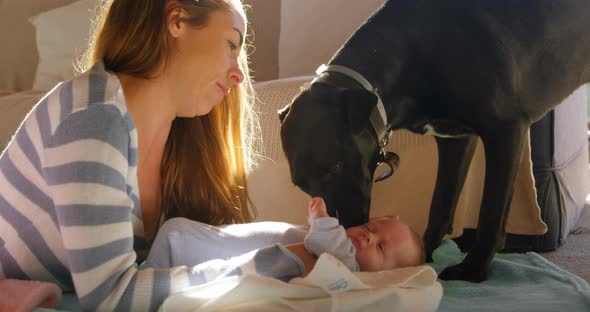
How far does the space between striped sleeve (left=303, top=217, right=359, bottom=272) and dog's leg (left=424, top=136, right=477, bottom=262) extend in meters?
0.36

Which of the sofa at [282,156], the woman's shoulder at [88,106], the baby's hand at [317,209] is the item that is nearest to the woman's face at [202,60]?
the woman's shoulder at [88,106]

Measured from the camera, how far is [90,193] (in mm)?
910

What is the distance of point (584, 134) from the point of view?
2.04 metres

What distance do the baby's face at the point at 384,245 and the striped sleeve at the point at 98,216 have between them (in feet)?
1.10

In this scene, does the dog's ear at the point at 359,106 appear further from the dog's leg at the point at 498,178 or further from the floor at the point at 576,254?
the floor at the point at 576,254

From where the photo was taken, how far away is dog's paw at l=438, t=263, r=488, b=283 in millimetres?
1223

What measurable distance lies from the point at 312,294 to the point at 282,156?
0.79 meters

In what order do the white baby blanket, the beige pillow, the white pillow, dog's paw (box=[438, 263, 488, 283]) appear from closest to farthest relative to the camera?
the white baby blanket
dog's paw (box=[438, 263, 488, 283])
the beige pillow
the white pillow

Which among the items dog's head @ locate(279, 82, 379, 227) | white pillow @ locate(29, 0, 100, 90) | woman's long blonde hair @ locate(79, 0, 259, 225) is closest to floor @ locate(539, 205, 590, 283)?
dog's head @ locate(279, 82, 379, 227)

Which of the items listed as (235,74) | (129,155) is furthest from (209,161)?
(129,155)

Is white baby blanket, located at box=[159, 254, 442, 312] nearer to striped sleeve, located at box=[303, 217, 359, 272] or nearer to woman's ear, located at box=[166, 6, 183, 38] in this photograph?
striped sleeve, located at box=[303, 217, 359, 272]

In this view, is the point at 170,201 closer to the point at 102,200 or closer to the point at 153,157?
the point at 153,157

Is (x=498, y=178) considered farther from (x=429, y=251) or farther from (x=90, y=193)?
(x=90, y=193)

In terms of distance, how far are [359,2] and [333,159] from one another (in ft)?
3.49
